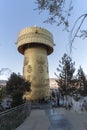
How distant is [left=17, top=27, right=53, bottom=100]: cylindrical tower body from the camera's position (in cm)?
4922

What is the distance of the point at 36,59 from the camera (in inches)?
2002

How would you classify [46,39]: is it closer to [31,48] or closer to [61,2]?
[31,48]

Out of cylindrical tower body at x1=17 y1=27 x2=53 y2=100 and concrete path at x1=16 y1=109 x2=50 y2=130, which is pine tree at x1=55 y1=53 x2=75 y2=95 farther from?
concrete path at x1=16 y1=109 x2=50 y2=130

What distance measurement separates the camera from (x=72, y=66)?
4850cm

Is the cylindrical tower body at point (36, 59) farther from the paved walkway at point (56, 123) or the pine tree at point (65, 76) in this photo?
the paved walkway at point (56, 123)

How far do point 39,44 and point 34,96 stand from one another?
9.02 metres

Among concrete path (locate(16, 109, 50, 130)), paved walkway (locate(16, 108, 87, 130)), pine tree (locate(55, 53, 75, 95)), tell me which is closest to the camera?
paved walkway (locate(16, 108, 87, 130))

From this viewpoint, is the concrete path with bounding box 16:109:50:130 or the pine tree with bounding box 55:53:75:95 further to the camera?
the pine tree with bounding box 55:53:75:95

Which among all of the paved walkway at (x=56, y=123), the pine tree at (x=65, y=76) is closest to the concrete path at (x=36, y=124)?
the paved walkway at (x=56, y=123)

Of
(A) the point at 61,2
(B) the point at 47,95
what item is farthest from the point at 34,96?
(A) the point at 61,2

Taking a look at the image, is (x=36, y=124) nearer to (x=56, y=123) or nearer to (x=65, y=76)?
(x=56, y=123)

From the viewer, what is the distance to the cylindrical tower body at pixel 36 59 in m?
49.2

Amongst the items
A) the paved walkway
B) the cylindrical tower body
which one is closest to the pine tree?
the cylindrical tower body

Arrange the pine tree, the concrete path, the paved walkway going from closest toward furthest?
the paved walkway → the concrete path → the pine tree
